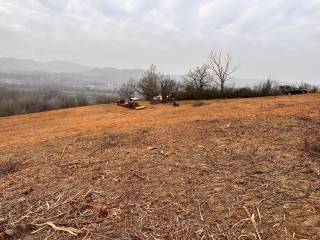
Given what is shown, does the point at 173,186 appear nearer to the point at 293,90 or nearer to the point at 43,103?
the point at 293,90

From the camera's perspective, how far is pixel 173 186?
196 inches

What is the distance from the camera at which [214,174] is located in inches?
209

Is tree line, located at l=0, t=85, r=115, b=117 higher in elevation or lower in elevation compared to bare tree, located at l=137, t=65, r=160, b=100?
lower

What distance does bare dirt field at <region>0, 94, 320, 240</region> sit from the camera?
3928 mm

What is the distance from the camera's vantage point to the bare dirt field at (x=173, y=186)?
3928 mm

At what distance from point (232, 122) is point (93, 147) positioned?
320cm

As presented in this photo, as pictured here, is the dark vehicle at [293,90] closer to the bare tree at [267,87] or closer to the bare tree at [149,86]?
the bare tree at [267,87]

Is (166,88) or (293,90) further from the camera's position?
(166,88)

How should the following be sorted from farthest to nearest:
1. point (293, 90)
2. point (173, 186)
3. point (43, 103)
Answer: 1. point (43, 103)
2. point (293, 90)
3. point (173, 186)

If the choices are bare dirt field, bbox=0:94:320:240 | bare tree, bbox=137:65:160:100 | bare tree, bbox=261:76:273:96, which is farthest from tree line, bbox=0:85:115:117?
bare dirt field, bbox=0:94:320:240

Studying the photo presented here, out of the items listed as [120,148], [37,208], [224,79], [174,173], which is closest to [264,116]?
[120,148]

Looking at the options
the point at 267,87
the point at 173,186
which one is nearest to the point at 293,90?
the point at 267,87

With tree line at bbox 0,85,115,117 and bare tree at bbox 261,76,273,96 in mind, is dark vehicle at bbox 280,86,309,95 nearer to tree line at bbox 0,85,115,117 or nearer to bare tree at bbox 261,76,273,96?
bare tree at bbox 261,76,273,96

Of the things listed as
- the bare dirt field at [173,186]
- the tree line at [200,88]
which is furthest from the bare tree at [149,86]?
the bare dirt field at [173,186]
